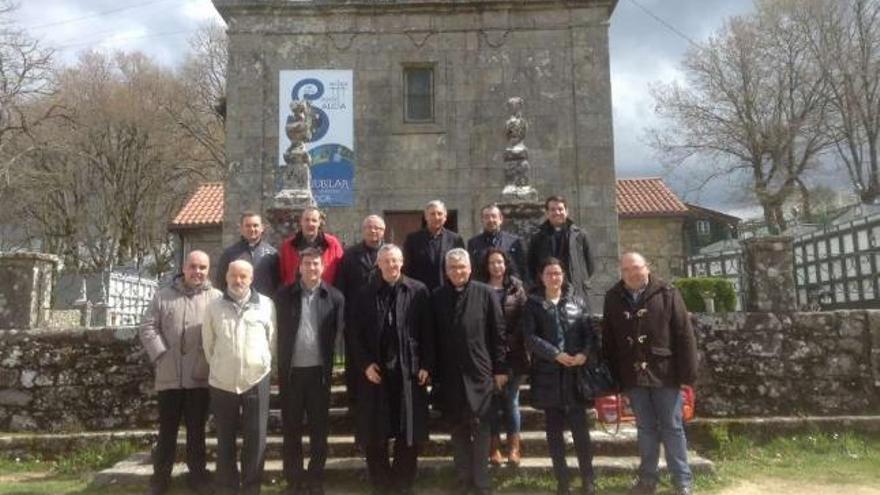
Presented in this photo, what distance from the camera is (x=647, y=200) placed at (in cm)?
2416

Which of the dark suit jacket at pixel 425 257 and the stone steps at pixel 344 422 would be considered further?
the stone steps at pixel 344 422

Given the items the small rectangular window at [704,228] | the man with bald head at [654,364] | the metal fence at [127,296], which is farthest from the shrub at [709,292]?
the small rectangular window at [704,228]

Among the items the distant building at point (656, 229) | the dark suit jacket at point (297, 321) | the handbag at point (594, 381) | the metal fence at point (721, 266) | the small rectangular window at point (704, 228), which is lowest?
the handbag at point (594, 381)

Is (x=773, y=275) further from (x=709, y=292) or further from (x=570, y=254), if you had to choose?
(x=709, y=292)

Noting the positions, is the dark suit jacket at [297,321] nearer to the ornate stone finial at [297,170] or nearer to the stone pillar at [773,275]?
the ornate stone finial at [297,170]

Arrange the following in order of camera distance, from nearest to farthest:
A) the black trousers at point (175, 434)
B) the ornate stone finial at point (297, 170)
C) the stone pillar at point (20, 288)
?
the black trousers at point (175, 434), the stone pillar at point (20, 288), the ornate stone finial at point (297, 170)

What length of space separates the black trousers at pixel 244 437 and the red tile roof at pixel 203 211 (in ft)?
52.5

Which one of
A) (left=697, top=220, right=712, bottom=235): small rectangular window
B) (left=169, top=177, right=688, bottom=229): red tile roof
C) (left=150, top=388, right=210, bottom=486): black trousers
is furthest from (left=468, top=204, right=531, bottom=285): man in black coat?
(left=697, top=220, right=712, bottom=235): small rectangular window

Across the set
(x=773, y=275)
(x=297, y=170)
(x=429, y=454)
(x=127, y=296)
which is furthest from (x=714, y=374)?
(x=127, y=296)

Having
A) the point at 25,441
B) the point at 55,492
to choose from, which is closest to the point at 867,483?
Answer: the point at 55,492

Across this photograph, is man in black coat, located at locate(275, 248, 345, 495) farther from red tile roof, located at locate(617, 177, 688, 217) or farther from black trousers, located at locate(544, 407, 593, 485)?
red tile roof, located at locate(617, 177, 688, 217)

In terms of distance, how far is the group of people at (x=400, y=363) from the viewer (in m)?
5.21

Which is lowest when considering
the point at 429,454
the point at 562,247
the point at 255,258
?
the point at 429,454

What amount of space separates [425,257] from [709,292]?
488 inches
